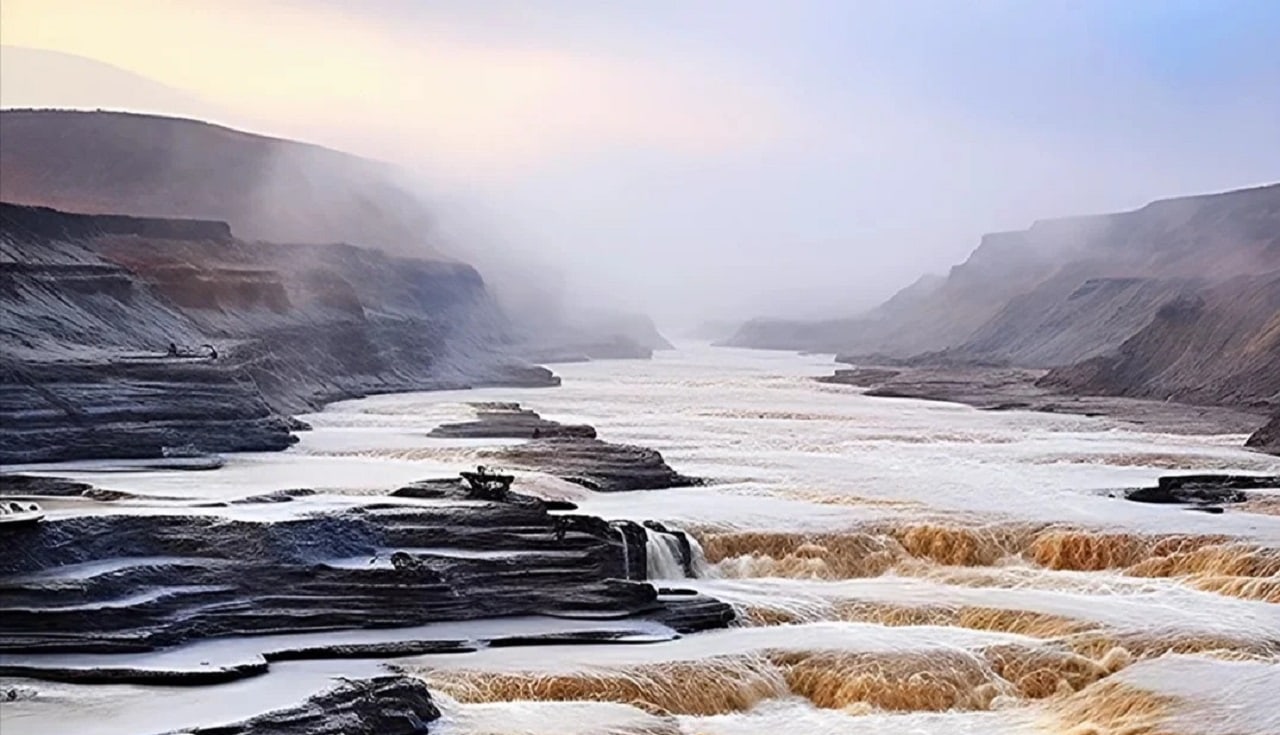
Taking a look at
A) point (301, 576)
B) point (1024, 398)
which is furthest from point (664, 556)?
point (1024, 398)

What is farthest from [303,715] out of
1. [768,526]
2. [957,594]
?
[768,526]

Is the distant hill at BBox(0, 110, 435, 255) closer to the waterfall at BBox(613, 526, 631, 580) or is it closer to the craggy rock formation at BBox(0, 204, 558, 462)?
the craggy rock formation at BBox(0, 204, 558, 462)

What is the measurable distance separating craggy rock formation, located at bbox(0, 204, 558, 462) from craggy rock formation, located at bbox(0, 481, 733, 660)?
11732mm

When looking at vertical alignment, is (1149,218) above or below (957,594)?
above

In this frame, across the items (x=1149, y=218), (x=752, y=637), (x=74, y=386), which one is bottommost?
(x=752, y=637)

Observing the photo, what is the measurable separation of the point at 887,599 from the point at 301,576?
29.9 feet

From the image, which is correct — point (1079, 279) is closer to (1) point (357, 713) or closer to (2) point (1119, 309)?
(2) point (1119, 309)

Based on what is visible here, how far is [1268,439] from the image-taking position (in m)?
49.2

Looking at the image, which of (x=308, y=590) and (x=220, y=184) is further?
(x=220, y=184)

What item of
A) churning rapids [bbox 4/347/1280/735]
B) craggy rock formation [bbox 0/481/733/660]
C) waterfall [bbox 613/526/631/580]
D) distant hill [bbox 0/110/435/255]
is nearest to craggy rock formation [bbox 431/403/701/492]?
churning rapids [bbox 4/347/1280/735]

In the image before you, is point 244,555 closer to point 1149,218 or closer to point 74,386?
point 74,386

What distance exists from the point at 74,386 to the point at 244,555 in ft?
50.4

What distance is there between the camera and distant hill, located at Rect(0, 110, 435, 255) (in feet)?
397

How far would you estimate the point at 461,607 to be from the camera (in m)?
23.0
